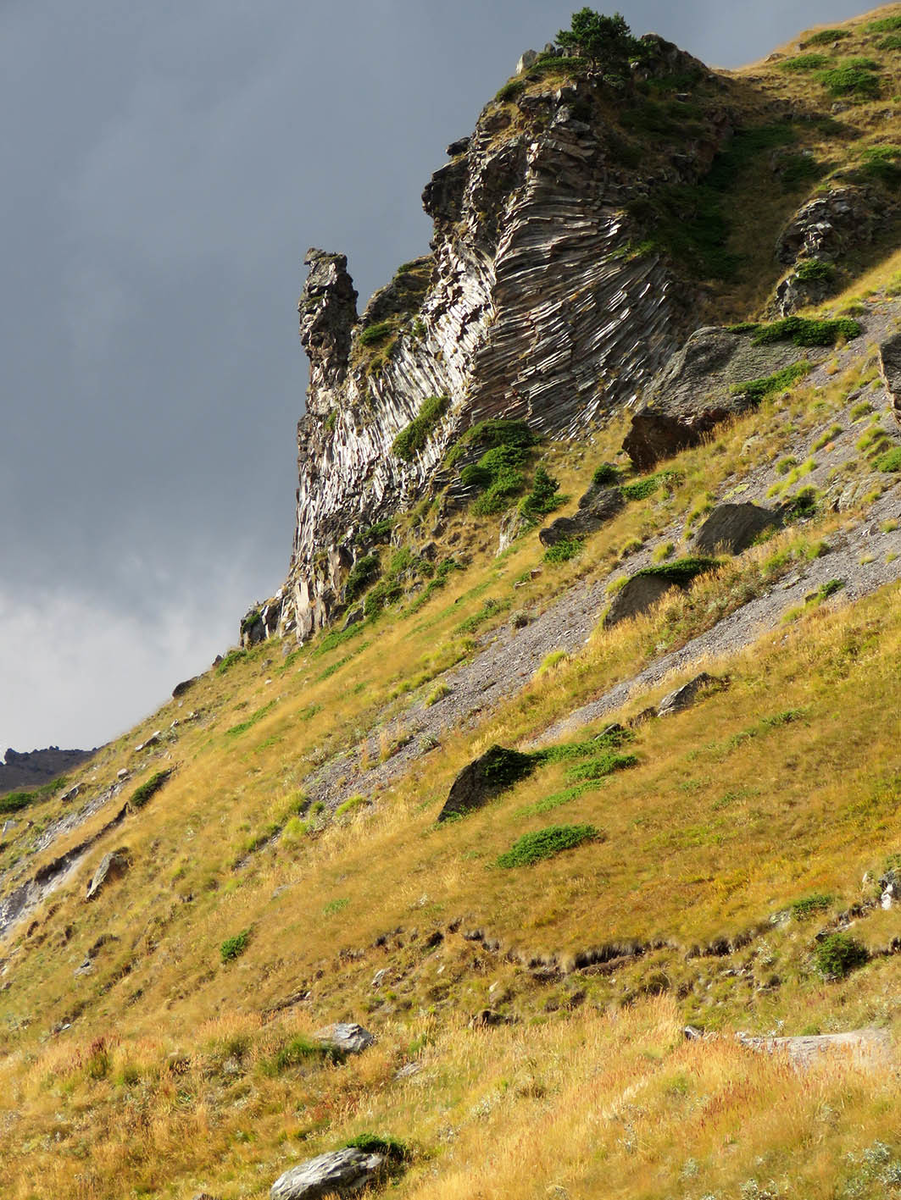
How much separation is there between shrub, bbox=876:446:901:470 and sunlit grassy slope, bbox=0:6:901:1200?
23cm

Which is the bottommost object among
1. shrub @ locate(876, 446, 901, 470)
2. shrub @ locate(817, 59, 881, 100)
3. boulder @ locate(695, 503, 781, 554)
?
shrub @ locate(876, 446, 901, 470)

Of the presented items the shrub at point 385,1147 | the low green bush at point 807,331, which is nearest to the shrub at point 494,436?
the low green bush at point 807,331

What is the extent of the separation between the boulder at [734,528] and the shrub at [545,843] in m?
12.2

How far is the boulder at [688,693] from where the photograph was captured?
17906mm

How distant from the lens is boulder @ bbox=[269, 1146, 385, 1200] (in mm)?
8328

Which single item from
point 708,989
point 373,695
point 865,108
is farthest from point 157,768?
point 865,108

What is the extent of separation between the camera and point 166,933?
25.2 m

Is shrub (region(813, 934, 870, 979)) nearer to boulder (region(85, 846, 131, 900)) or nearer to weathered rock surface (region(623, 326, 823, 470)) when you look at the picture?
boulder (region(85, 846, 131, 900))

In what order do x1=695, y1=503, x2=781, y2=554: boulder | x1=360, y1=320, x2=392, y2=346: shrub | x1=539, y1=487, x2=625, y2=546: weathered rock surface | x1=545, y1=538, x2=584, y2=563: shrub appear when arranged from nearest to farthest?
x1=695, y1=503, x2=781, y2=554: boulder → x1=545, y1=538, x2=584, y2=563: shrub → x1=539, y1=487, x2=625, y2=546: weathered rock surface → x1=360, y1=320, x2=392, y2=346: shrub

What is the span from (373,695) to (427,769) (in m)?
9.98

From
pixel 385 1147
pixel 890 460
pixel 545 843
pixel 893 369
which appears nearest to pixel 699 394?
pixel 893 369

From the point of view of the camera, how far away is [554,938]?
12336 millimetres

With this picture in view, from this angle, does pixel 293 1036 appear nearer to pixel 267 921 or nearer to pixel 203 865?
Answer: pixel 267 921

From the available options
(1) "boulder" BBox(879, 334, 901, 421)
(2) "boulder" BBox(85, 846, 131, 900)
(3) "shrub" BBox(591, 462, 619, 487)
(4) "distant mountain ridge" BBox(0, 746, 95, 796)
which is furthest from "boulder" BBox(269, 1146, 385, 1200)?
(4) "distant mountain ridge" BBox(0, 746, 95, 796)
